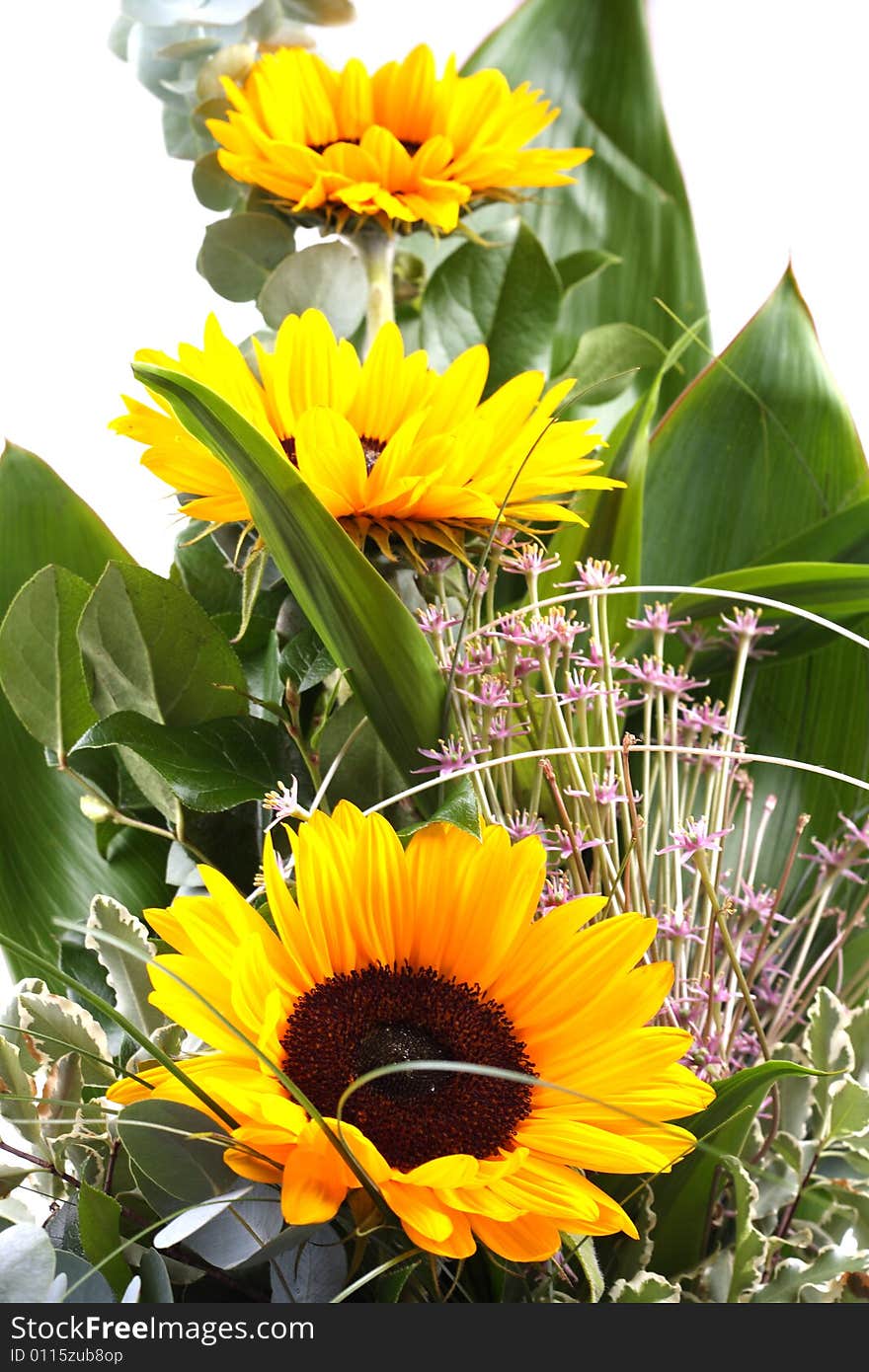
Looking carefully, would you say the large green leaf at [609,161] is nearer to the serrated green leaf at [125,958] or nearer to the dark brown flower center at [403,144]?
the dark brown flower center at [403,144]

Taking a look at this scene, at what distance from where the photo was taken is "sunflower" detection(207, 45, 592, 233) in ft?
1.42

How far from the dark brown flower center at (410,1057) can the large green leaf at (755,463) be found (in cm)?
22

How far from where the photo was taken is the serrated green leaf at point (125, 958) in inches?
12.0

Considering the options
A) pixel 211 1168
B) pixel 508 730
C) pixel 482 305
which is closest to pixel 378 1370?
pixel 211 1168

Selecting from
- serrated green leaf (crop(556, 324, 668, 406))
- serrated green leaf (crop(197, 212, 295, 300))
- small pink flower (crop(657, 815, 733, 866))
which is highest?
serrated green leaf (crop(197, 212, 295, 300))

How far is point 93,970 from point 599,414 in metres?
0.32

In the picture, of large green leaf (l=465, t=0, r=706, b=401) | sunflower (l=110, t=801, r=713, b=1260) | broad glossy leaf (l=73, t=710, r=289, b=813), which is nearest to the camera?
sunflower (l=110, t=801, r=713, b=1260)

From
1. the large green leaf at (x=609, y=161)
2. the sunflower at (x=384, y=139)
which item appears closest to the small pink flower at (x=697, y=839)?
the sunflower at (x=384, y=139)

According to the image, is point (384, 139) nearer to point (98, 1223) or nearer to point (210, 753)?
point (210, 753)

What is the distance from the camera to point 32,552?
463 mm

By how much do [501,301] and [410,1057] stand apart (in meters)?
0.35

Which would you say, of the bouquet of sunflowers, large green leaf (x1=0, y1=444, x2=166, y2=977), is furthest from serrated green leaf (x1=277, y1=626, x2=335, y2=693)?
large green leaf (x1=0, y1=444, x2=166, y2=977)

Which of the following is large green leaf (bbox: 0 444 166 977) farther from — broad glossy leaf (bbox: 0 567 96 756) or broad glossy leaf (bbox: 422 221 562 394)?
broad glossy leaf (bbox: 422 221 562 394)

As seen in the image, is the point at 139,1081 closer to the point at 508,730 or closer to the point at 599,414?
the point at 508,730
